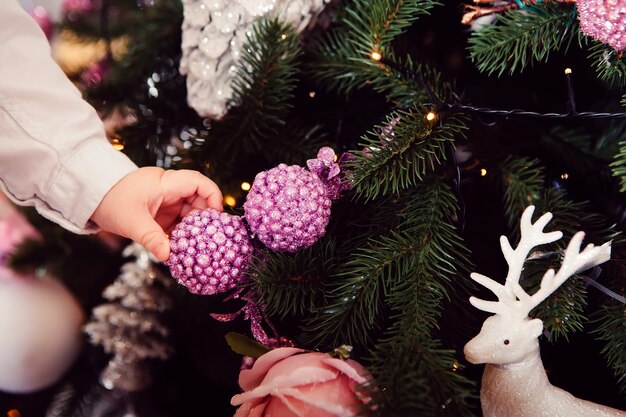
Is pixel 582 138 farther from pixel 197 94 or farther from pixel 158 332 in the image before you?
pixel 158 332

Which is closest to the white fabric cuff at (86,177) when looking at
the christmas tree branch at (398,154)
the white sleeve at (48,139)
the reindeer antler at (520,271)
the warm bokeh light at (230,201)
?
the white sleeve at (48,139)

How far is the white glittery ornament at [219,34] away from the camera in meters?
0.56

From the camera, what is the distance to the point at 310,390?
1.18 ft

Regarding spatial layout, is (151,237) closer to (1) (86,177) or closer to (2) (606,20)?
(1) (86,177)

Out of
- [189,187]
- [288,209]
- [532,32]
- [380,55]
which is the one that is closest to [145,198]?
[189,187]

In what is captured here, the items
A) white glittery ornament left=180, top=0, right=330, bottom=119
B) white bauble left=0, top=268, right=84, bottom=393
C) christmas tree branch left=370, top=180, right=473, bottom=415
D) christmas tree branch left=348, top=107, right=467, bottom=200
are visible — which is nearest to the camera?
christmas tree branch left=370, top=180, right=473, bottom=415

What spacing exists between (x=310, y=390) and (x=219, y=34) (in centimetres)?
38

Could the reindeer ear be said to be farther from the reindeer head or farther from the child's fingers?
the child's fingers

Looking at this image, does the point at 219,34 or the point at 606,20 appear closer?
the point at 606,20

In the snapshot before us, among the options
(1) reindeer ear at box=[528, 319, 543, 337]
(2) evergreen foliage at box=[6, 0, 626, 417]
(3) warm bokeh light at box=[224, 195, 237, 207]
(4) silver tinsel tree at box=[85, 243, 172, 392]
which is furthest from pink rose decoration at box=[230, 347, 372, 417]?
(4) silver tinsel tree at box=[85, 243, 172, 392]

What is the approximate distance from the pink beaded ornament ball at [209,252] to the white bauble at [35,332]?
46 centimetres

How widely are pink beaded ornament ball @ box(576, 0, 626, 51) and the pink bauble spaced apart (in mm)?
241

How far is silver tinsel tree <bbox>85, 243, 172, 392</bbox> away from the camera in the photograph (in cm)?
80

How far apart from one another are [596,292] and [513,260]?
137 millimetres
